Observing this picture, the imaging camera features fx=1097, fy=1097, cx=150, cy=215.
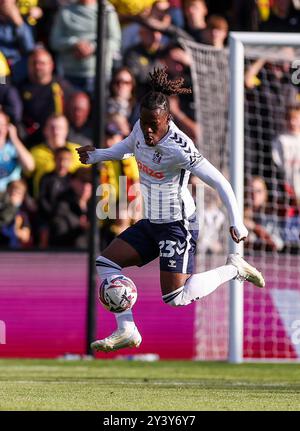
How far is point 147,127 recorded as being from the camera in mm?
8711

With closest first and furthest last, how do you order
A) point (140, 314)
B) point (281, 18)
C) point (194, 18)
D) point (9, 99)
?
point (140, 314) → point (9, 99) → point (194, 18) → point (281, 18)

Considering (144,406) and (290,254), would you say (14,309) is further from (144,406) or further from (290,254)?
(144,406)

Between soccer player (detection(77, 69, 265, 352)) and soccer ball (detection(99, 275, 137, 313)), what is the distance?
12 centimetres

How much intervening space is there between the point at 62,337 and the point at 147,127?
246 inches

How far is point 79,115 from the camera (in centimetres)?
1502

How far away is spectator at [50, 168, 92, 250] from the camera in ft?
47.4

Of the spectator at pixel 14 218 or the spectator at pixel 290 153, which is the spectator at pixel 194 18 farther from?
the spectator at pixel 14 218

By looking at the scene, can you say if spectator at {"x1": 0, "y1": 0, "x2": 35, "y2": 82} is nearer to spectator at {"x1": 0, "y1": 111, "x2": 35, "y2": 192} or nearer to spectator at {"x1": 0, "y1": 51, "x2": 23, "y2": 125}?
spectator at {"x1": 0, "y1": 51, "x2": 23, "y2": 125}

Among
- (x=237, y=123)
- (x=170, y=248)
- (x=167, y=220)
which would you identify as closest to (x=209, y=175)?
(x=167, y=220)

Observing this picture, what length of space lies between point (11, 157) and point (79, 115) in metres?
1.21

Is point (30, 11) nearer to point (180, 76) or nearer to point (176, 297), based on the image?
point (180, 76)

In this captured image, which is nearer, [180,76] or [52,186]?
[52,186]

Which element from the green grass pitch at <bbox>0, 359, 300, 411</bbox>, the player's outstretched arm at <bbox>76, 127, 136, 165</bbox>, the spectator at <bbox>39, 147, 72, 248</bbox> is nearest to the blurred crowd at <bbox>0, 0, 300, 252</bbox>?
the spectator at <bbox>39, 147, 72, 248</bbox>
